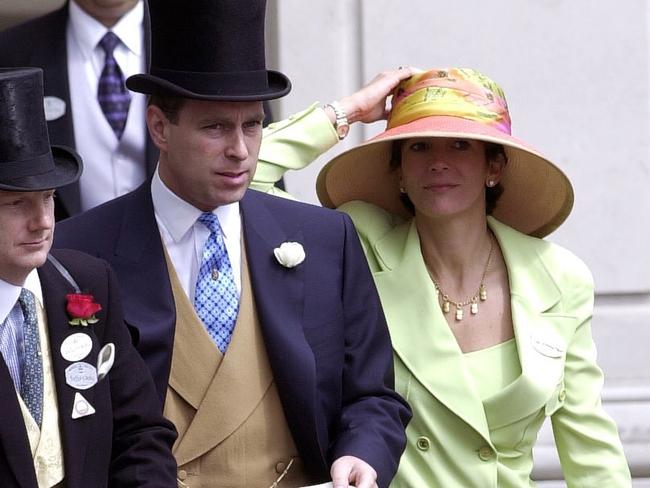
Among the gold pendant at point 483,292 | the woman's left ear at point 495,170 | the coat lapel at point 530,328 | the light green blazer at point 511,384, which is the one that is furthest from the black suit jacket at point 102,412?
the woman's left ear at point 495,170

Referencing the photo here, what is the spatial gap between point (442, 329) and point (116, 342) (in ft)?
3.09

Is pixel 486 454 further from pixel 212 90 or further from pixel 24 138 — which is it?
pixel 24 138

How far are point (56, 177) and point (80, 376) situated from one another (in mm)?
385

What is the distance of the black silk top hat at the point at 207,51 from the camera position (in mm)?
3961

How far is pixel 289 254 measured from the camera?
4.11 metres

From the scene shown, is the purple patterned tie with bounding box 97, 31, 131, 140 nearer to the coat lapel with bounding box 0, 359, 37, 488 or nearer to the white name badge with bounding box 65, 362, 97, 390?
the white name badge with bounding box 65, 362, 97, 390

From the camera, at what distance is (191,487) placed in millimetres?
3963

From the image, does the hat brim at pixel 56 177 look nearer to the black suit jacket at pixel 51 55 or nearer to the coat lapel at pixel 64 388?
the coat lapel at pixel 64 388

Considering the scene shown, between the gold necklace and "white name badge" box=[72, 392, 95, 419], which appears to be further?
the gold necklace

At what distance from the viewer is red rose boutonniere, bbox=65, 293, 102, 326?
11.9ft

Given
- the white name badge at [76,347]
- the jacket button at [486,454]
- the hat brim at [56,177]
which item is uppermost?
the hat brim at [56,177]

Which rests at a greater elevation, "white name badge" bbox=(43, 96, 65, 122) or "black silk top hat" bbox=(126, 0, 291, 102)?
"black silk top hat" bbox=(126, 0, 291, 102)

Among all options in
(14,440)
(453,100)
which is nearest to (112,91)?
(453,100)

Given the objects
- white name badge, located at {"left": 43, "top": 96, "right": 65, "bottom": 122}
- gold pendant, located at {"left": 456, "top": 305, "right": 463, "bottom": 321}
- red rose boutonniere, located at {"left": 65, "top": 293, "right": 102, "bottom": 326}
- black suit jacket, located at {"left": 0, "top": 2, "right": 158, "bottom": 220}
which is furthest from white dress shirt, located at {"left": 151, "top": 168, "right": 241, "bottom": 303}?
white name badge, located at {"left": 43, "top": 96, "right": 65, "bottom": 122}
